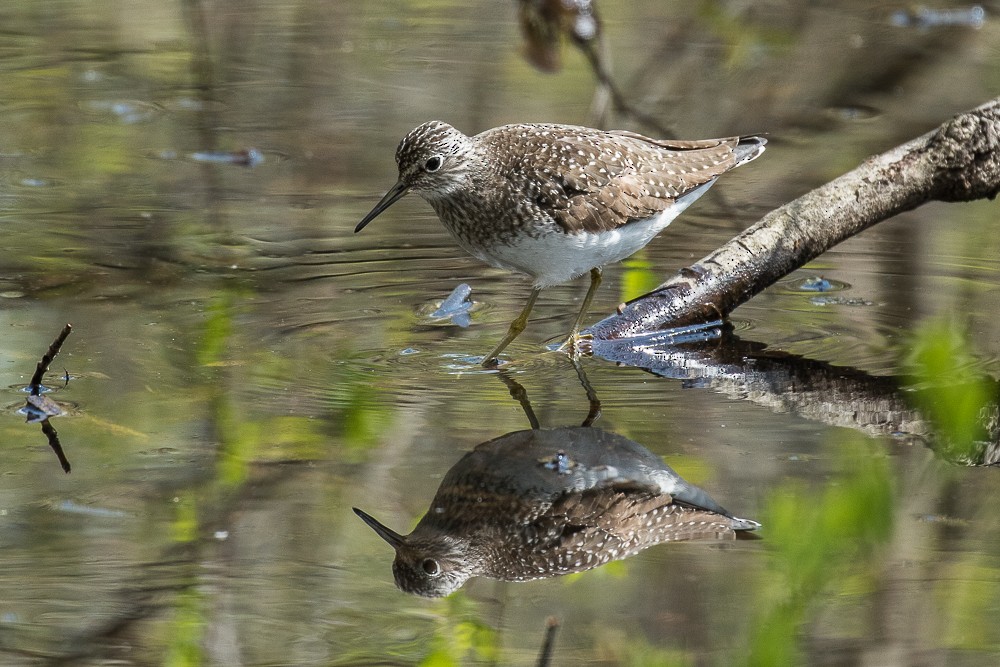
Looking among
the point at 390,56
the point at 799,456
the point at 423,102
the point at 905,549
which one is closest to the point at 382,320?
the point at 799,456

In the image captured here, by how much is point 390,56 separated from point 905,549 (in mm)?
8254

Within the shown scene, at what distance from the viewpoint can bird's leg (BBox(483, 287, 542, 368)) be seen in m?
6.29

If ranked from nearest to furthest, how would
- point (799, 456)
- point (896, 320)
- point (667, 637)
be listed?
point (667, 637) < point (799, 456) < point (896, 320)

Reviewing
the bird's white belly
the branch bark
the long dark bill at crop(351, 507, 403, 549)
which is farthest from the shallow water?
the bird's white belly

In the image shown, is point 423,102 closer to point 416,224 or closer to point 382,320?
point 416,224

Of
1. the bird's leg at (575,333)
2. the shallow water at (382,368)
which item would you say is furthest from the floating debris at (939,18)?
the bird's leg at (575,333)

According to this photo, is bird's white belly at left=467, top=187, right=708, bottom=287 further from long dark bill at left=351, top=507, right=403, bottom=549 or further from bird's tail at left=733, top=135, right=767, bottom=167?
long dark bill at left=351, top=507, right=403, bottom=549

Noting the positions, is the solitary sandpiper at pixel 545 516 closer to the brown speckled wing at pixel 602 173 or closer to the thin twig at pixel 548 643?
the thin twig at pixel 548 643

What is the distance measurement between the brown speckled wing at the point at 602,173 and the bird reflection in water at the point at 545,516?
1.38 m

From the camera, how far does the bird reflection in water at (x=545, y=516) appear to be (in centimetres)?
443

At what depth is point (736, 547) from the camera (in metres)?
4.54

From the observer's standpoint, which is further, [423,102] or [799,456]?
[423,102]

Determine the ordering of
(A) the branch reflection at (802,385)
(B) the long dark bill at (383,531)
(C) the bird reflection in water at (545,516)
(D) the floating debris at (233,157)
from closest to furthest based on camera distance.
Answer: (C) the bird reflection in water at (545,516), (B) the long dark bill at (383,531), (A) the branch reflection at (802,385), (D) the floating debris at (233,157)

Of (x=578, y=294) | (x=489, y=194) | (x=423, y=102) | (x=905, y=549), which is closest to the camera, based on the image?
(x=905, y=549)
